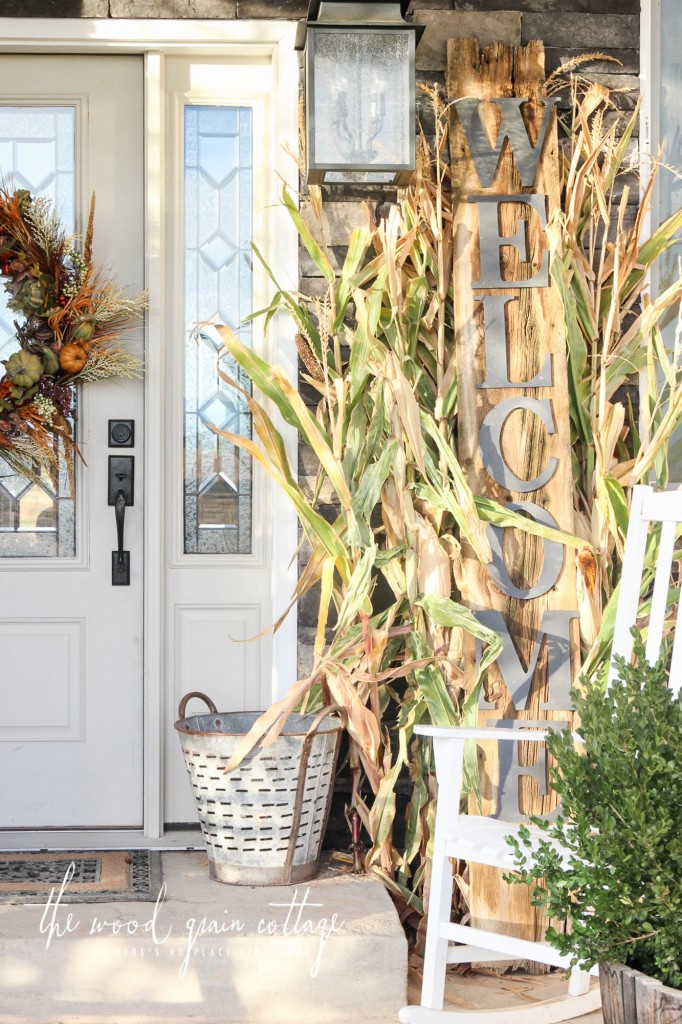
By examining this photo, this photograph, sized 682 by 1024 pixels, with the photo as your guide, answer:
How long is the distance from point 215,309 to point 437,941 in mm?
1766

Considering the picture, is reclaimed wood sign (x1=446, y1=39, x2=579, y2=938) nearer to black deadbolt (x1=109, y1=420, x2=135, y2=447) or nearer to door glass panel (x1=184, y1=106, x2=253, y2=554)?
door glass panel (x1=184, y1=106, x2=253, y2=554)

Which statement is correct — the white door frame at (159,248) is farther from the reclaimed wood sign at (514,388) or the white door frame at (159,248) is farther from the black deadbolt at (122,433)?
the reclaimed wood sign at (514,388)

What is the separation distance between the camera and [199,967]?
2188mm

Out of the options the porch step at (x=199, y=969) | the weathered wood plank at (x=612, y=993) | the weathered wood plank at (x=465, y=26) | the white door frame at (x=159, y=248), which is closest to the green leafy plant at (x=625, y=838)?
the weathered wood plank at (x=612, y=993)

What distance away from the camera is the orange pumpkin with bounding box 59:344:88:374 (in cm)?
285

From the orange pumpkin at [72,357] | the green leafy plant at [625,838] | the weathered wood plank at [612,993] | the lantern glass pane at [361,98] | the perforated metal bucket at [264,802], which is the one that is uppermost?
the lantern glass pane at [361,98]

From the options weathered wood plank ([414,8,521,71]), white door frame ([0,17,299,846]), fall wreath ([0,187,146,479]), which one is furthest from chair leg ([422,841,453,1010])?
weathered wood plank ([414,8,521,71])

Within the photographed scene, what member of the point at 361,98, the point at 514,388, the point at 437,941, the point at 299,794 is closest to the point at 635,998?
the point at 437,941

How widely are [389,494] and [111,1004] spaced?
1.29m

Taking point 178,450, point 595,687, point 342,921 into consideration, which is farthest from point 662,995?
point 178,450

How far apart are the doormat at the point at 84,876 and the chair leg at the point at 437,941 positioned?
65 cm

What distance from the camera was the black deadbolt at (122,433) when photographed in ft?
9.70

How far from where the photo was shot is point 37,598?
296 centimetres

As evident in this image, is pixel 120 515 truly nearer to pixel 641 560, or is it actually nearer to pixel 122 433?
pixel 122 433
